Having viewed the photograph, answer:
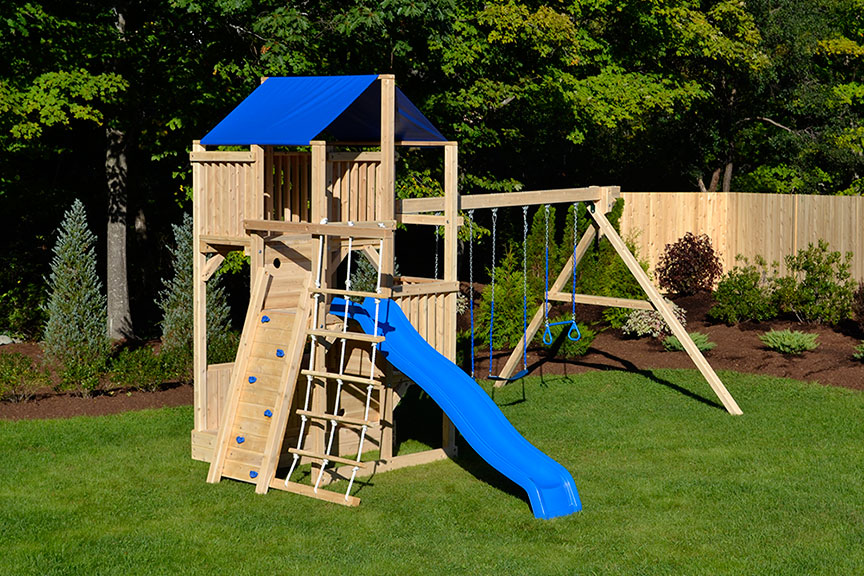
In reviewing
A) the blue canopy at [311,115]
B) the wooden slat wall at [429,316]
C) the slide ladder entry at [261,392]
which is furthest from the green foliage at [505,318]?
the slide ladder entry at [261,392]

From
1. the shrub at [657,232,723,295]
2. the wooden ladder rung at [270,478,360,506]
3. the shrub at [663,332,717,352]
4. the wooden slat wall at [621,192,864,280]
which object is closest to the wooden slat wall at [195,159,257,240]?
the wooden ladder rung at [270,478,360,506]

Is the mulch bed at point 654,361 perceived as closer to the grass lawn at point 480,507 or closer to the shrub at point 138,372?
the shrub at point 138,372

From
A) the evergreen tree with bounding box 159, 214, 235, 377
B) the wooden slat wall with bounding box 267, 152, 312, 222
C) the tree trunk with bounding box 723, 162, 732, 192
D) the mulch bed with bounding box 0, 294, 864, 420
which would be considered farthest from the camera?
the tree trunk with bounding box 723, 162, 732, 192

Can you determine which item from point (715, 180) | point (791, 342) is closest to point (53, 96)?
point (791, 342)

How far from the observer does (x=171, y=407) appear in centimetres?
1329

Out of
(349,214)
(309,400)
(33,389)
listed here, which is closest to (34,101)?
(33,389)

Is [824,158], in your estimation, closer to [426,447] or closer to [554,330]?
[554,330]

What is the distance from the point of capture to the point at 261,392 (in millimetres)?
10148

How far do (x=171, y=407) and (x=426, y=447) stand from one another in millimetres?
3598

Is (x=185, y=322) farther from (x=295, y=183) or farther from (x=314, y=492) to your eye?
(x=314, y=492)

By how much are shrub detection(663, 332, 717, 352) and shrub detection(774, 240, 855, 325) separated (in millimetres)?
2034

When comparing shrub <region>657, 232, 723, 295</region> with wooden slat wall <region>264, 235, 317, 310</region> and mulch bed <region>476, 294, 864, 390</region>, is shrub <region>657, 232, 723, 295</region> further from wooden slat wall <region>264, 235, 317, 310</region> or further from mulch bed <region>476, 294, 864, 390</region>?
wooden slat wall <region>264, 235, 317, 310</region>

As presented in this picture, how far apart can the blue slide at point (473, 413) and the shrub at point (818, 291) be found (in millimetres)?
9351

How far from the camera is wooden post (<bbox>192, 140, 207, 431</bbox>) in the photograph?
11070 mm
